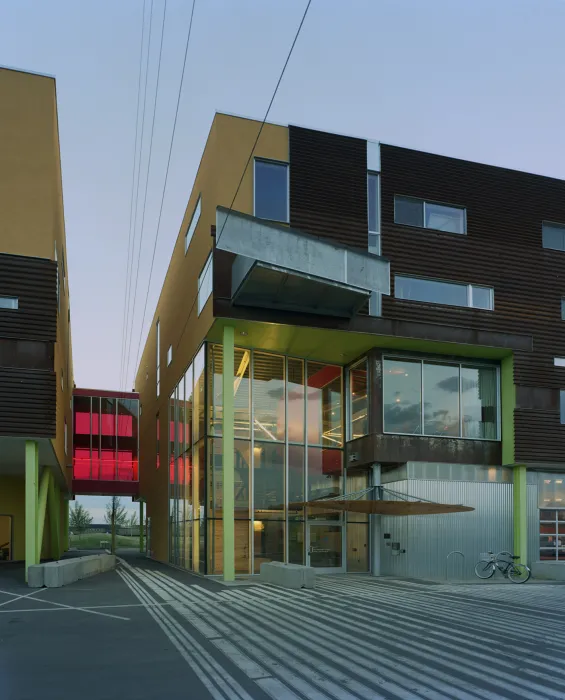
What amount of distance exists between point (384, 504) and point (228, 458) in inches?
173

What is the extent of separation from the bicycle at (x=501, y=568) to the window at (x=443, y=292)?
7.61m

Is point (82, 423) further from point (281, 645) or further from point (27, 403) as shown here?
point (281, 645)

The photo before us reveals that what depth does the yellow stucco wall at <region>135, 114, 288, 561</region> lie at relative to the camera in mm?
20906

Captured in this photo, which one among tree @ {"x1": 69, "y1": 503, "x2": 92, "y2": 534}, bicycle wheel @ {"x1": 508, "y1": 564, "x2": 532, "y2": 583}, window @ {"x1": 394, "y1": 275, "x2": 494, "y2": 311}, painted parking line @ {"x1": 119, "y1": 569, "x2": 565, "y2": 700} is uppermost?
window @ {"x1": 394, "y1": 275, "x2": 494, "y2": 311}

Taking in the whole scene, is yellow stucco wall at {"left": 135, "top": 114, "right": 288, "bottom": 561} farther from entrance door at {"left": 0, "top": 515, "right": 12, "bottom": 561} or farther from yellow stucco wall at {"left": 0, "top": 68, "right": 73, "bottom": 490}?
entrance door at {"left": 0, "top": 515, "right": 12, "bottom": 561}

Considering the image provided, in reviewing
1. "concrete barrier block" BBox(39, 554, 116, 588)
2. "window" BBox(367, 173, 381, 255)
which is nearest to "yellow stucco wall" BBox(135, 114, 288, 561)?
"window" BBox(367, 173, 381, 255)

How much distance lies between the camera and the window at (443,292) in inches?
879

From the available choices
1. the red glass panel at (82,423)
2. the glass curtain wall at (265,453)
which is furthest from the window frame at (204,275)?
the red glass panel at (82,423)

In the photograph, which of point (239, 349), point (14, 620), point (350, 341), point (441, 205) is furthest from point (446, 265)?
point (14, 620)

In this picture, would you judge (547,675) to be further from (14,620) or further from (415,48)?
(415,48)

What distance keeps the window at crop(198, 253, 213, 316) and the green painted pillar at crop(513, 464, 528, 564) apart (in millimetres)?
11089

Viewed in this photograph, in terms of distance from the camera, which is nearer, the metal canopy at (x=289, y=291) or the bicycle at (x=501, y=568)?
the metal canopy at (x=289, y=291)

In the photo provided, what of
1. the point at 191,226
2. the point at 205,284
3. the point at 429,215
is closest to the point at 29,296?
the point at 205,284

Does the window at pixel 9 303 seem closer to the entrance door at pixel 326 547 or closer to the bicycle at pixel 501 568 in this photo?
the entrance door at pixel 326 547
